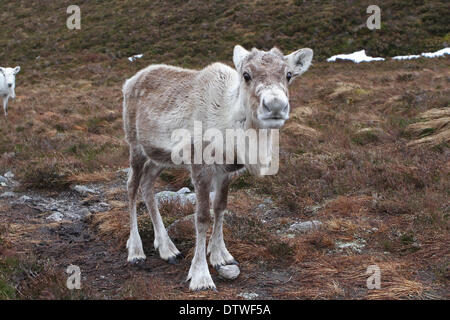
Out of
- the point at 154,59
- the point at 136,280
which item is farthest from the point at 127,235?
the point at 154,59

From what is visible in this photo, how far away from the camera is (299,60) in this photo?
4203mm

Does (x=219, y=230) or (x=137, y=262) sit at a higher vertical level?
(x=219, y=230)

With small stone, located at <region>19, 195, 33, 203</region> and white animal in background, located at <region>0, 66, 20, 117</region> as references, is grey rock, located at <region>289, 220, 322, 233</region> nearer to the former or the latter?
small stone, located at <region>19, 195, 33, 203</region>

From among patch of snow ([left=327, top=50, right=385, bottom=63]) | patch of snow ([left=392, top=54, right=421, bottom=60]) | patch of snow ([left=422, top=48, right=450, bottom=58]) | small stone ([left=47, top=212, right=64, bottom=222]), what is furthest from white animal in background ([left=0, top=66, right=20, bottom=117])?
patch of snow ([left=422, top=48, right=450, bottom=58])

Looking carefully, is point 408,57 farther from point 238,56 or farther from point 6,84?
point 238,56

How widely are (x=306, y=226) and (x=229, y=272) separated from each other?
60.4 inches

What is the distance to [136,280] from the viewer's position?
14.6 ft

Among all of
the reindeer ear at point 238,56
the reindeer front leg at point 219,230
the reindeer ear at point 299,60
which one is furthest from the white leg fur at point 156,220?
the reindeer ear at point 299,60

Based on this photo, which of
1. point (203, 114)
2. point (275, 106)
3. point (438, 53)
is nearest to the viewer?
point (275, 106)

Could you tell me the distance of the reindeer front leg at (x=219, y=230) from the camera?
4750mm

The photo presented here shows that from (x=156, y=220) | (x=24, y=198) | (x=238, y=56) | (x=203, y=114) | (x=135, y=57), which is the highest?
(x=238, y=56)

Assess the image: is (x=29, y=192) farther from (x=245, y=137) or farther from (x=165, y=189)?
(x=245, y=137)

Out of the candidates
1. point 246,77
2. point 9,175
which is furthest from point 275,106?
point 9,175

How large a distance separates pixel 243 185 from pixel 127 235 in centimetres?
262
